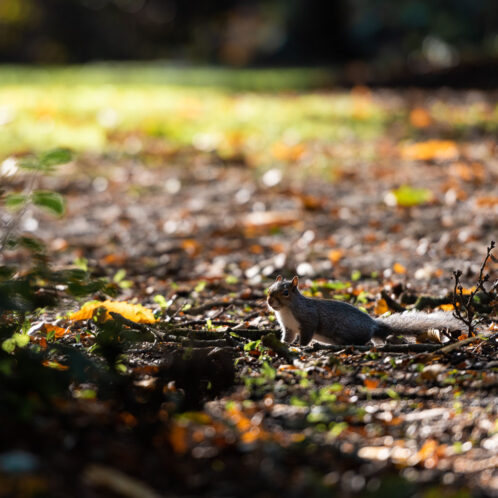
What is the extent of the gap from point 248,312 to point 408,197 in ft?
10.4

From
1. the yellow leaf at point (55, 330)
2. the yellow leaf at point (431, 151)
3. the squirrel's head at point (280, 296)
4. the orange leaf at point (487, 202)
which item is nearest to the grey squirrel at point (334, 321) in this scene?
the squirrel's head at point (280, 296)

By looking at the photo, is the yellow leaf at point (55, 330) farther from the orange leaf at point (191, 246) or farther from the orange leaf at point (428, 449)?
Result: the orange leaf at point (191, 246)

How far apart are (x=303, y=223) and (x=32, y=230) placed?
2303 mm

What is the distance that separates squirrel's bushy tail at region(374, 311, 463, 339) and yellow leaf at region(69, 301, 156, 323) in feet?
3.54

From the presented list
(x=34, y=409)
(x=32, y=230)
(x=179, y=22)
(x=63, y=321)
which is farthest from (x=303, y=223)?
(x=179, y=22)

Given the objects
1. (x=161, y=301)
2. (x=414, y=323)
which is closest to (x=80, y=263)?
(x=161, y=301)

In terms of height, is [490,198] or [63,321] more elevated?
[490,198]

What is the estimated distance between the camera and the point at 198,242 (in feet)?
21.4

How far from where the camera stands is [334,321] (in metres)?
3.93

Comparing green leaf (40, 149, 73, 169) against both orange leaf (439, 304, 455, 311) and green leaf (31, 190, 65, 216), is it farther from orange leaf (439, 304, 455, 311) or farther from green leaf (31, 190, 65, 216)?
orange leaf (439, 304, 455, 311)

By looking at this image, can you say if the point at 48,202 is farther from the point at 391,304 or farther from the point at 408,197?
the point at 408,197

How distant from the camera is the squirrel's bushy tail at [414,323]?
3.79 meters

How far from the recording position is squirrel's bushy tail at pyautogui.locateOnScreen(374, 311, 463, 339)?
379 cm

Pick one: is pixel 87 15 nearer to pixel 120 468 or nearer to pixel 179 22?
pixel 179 22
